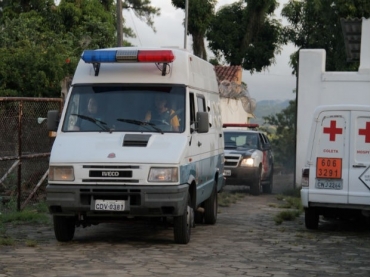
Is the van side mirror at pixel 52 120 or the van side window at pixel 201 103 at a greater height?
the van side window at pixel 201 103

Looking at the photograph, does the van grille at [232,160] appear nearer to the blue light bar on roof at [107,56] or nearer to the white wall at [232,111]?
the blue light bar on roof at [107,56]

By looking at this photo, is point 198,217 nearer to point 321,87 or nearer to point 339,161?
point 339,161

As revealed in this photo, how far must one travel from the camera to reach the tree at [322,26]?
35.7 m

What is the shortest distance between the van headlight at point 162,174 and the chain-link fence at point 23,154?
457 centimetres

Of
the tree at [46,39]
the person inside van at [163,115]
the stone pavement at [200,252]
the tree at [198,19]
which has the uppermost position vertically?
the tree at [198,19]

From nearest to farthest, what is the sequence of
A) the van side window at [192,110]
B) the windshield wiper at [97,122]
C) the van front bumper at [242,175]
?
the windshield wiper at [97,122], the van side window at [192,110], the van front bumper at [242,175]

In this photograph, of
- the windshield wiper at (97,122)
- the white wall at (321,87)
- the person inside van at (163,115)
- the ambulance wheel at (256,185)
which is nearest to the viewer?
the windshield wiper at (97,122)

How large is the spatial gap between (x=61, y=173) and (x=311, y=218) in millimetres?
4946

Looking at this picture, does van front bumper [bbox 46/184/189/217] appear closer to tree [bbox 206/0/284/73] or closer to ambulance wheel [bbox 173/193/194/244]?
ambulance wheel [bbox 173/193/194/244]

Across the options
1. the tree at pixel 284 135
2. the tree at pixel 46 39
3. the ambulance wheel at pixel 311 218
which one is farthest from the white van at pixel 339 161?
the tree at pixel 284 135

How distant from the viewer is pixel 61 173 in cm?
1280

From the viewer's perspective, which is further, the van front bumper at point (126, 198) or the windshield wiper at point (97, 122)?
the windshield wiper at point (97, 122)

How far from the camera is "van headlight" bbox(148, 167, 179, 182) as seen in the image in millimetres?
12641

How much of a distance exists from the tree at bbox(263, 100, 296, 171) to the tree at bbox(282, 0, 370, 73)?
468 inches
